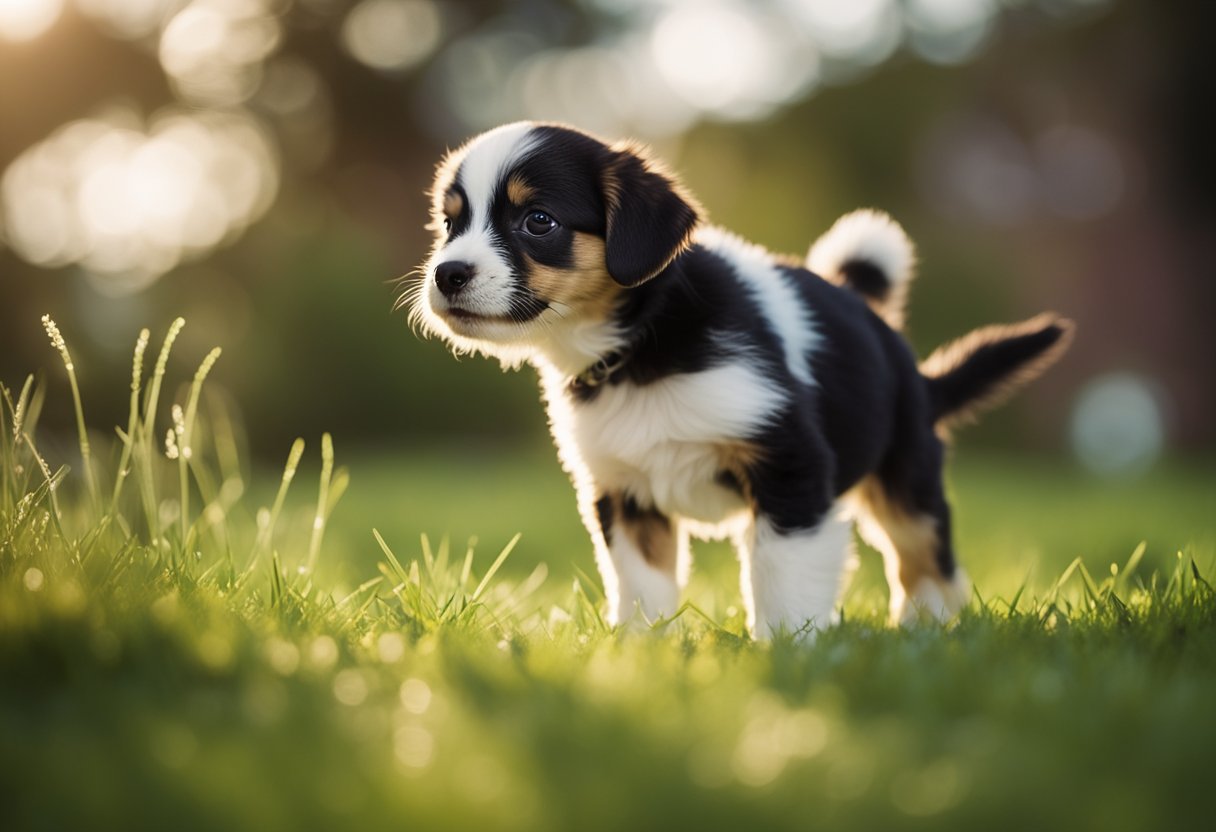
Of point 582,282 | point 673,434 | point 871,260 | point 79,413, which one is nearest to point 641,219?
point 582,282

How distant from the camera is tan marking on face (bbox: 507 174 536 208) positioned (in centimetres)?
324

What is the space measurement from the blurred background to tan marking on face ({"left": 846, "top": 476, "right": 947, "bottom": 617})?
5974mm

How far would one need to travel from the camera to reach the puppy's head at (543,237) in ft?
10.3

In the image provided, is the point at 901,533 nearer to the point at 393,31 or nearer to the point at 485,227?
the point at 485,227

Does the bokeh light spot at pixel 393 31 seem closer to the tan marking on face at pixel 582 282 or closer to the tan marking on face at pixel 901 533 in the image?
the tan marking on face at pixel 901 533

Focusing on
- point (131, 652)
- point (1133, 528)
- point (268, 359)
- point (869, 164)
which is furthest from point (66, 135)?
point (131, 652)

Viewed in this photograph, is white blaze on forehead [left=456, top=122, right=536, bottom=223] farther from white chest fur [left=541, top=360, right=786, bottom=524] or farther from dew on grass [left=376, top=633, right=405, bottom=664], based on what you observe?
dew on grass [left=376, top=633, right=405, bottom=664]

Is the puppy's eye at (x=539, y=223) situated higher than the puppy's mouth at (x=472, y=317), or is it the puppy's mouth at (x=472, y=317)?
the puppy's eye at (x=539, y=223)

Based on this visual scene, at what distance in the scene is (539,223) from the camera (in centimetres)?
326

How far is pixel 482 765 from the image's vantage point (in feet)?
5.38

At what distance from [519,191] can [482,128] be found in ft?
56.9

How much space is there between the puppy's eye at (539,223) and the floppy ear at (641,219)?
16 cm

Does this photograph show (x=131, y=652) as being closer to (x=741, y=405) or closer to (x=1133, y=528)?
(x=741, y=405)

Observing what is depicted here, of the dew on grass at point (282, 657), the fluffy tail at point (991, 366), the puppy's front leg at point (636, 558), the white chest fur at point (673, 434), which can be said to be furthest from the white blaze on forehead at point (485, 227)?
the fluffy tail at point (991, 366)
